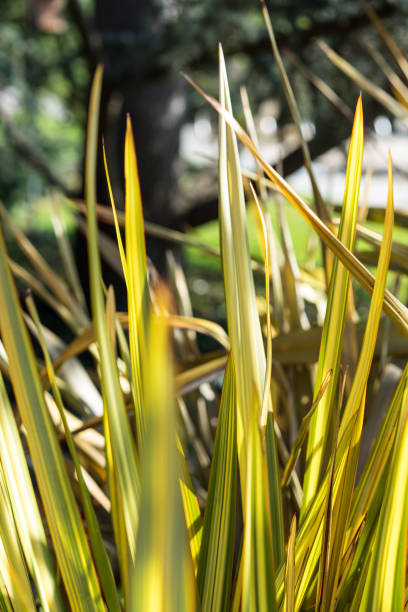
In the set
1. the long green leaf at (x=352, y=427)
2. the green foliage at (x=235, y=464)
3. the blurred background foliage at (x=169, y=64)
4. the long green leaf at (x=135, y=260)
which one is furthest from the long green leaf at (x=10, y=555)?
the blurred background foliage at (x=169, y=64)

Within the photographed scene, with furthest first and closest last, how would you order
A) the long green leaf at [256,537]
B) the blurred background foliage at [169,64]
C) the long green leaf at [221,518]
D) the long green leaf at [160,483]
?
the blurred background foliage at [169,64] → the long green leaf at [221,518] → the long green leaf at [256,537] → the long green leaf at [160,483]

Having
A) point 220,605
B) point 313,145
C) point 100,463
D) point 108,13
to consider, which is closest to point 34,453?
point 220,605

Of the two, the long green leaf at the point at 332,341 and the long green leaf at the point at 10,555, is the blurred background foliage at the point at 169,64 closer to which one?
the long green leaf at the point at 332,341

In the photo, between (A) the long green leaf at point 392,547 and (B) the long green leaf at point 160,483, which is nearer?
(B) the long green leaf at point 160,483

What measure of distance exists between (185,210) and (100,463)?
Answer: 3.24 meters

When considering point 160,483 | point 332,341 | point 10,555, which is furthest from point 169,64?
point 160,483

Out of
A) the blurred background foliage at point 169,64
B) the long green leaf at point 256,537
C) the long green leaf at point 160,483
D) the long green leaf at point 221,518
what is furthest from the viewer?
the blurred background foliage at point 169,64

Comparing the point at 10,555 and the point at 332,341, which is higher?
the point at 332,341

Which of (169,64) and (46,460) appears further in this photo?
(169,64)

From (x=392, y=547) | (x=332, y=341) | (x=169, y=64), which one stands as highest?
(x=169, y=64)

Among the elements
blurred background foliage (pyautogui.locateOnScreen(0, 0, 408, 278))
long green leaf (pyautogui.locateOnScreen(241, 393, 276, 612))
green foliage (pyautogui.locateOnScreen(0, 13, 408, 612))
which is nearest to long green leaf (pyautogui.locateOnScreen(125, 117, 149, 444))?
green foliage (pyautogui.locateOnScreen(0, 13, 408, 612))

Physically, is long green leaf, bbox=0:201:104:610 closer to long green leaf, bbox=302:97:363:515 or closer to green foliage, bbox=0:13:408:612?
green foliage, bbox=0:13:408:612

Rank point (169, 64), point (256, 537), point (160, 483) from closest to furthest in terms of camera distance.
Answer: point (160, 483)
point (256, 537)
point (169, 64)

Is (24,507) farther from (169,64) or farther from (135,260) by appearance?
(169,64)
